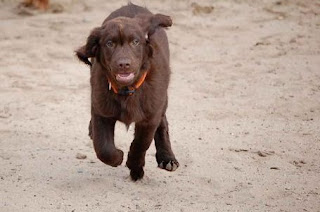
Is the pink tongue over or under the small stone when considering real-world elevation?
over

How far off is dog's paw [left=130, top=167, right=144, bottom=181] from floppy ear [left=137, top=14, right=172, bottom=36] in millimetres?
1169

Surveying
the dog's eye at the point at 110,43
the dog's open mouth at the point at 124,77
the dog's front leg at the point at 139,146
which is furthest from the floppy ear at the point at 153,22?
the dog's front leg at the point at 139,146

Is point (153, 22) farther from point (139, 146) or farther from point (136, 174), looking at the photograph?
point (136, 174)

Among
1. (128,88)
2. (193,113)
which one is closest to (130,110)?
(128,88)

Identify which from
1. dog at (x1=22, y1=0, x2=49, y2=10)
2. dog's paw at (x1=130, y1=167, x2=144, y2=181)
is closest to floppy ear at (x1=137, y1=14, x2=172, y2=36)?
dog's paw at (x1=130, y1=167, x2=144, y2=181)

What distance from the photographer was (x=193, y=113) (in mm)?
7191

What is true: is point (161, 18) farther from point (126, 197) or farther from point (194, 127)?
point (194, 127)

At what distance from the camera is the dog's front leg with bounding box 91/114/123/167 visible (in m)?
5.17

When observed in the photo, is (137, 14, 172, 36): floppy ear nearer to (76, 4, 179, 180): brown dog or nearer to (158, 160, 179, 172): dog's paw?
(76, 4, 179, 180): brown dog

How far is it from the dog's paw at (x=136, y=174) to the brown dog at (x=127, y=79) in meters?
0.06

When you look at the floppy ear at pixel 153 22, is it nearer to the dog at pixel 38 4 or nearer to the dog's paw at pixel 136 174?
the dog's paw at pixel 136 174

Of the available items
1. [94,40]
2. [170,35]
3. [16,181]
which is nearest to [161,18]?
[94,40]

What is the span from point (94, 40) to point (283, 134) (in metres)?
2.53

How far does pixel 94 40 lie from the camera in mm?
5023
